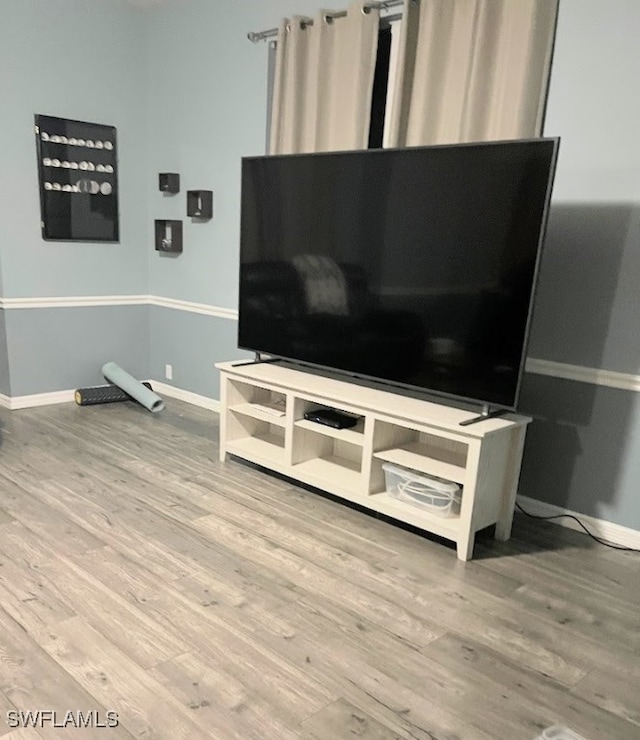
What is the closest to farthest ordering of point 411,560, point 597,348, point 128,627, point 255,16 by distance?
point 128,627 → point 411,560 → point 597,348 → point 255,16

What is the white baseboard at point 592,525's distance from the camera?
106 inches

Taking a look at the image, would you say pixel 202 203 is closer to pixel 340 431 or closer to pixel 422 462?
pixel 340 431

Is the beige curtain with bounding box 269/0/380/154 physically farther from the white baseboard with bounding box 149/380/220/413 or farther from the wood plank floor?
the wood plank floor

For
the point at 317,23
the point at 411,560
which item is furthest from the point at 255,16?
the point at 411,560

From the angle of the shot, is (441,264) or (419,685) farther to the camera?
(441,264)

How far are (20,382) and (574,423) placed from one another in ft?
11.5

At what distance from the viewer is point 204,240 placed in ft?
14.3

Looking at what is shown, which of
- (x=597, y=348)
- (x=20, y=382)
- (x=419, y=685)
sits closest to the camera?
(x=419, y=685)

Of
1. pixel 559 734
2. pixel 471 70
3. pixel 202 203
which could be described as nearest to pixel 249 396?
pixel 202 203

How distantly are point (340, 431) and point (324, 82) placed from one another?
192cm

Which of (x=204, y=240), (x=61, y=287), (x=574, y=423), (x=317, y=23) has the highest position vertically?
(x=317, y=23)

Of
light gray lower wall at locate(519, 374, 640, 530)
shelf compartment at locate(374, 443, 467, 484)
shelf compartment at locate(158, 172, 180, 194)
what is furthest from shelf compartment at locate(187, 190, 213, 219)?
light gray lower wall at locate(519, 374, 640, 530)

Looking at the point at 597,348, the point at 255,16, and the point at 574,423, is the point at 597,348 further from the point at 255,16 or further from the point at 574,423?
the point at 255,16

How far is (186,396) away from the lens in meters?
4.68
